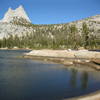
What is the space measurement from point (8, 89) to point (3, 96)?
7.92 feet

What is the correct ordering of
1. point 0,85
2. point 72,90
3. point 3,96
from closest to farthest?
point 3,96 → point 72,90 → point 0,85

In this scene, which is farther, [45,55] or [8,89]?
[45,55]

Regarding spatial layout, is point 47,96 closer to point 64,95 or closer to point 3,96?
point 64,95

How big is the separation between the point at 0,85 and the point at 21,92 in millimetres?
4188

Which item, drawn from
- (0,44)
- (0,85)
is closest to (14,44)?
(0,44)

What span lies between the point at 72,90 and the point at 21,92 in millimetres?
6283

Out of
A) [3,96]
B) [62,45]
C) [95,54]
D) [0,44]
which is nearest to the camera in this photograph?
[3,96]

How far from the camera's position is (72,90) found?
1919cm

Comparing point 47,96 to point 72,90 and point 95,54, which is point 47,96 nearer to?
point 72,90

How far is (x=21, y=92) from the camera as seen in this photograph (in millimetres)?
17938

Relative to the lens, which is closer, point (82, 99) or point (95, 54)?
point (82, 99)

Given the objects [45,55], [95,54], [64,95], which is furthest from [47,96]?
[45,55]

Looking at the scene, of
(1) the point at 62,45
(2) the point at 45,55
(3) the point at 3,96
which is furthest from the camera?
(1) the point at 62,45

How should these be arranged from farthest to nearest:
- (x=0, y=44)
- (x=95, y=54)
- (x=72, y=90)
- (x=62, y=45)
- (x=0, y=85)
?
(x=0, y=44) → (x=62, y=45) → (x=95, y=54) → (x=0, y=85) → (x=72, y=90)
